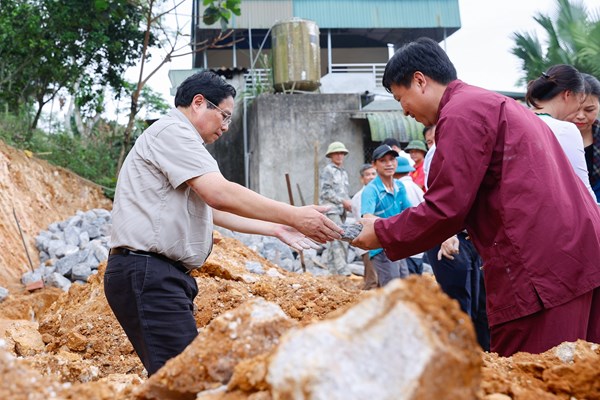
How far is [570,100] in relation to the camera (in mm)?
3992

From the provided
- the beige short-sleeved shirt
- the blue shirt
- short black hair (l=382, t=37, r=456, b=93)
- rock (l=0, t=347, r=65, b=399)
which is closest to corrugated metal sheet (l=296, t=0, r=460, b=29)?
the blue shirt

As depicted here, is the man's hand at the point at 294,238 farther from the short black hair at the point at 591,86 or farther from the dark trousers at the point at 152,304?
the short black hair at the point at 591,86

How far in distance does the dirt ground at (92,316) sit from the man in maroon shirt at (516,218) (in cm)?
34

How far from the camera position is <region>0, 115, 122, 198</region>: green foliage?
15.0 m

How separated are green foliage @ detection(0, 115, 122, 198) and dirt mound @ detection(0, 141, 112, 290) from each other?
20.4 inches

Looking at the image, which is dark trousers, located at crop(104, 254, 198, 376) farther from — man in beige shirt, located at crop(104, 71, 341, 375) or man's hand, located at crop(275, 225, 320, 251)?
man's hand, located at crop(275, 225, 320, 251)

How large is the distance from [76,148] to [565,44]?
1491 cm

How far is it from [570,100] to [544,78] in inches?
7.8

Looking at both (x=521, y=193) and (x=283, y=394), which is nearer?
(x=283, y=394)

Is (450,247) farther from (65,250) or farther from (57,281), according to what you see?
(65,250)

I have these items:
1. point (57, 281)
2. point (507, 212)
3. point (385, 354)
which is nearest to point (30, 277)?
point (57, 281)

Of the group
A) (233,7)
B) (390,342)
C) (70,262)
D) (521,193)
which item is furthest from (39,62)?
(390,342)

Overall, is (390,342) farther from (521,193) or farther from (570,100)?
(570,100)

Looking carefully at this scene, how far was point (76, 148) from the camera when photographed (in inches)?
656
